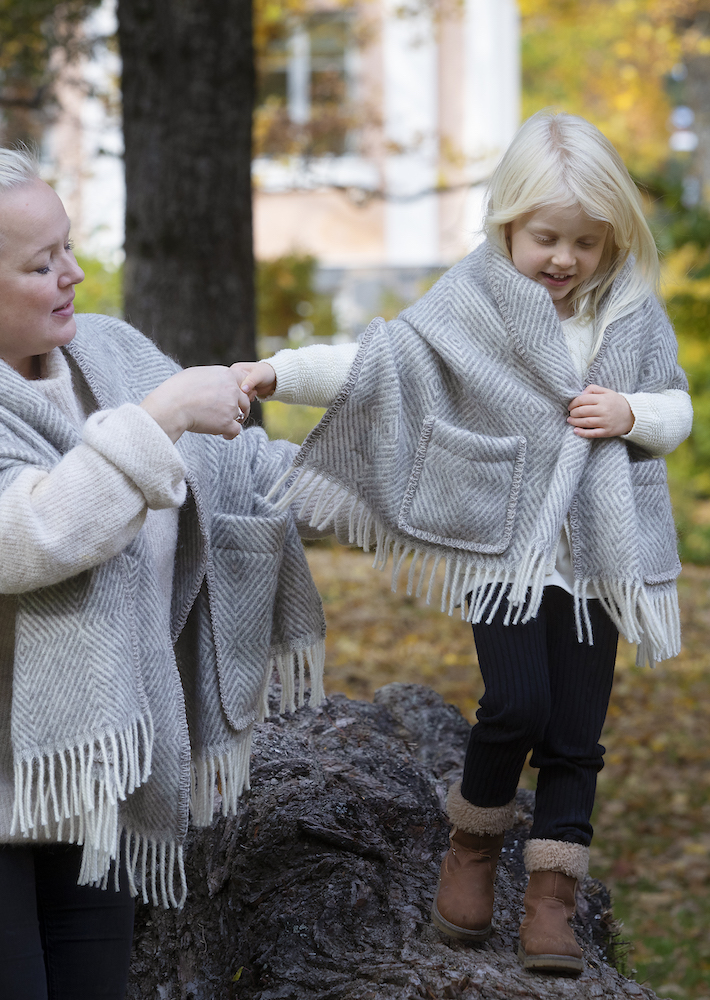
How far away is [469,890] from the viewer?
2.36 metres

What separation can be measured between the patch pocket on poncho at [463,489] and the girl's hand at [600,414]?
0.13m

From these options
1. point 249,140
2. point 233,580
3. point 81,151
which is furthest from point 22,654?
point 81,151

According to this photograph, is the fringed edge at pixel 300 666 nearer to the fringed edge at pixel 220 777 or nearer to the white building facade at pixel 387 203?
the fringed edge at pixel 220 777

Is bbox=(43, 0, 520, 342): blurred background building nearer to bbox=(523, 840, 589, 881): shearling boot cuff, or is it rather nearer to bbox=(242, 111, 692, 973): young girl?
bbox=(242, 111, 692, 973): young girl

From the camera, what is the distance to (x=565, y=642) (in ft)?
7.75

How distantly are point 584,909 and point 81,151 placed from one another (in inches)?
360

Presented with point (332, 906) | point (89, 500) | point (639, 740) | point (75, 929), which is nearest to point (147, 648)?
point (89, 500)

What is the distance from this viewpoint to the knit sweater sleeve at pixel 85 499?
5.43 ft

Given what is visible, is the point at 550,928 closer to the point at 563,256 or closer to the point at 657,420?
the point at 657,420

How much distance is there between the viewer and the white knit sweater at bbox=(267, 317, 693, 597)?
2.25 m

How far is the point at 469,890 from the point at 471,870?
0.14ft

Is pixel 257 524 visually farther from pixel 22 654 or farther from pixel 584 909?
pixel 584 909

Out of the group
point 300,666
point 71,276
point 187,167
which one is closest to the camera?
point 71,276

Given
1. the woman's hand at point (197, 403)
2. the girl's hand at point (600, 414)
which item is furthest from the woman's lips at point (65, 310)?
the girl's hand at point (600, 414)
